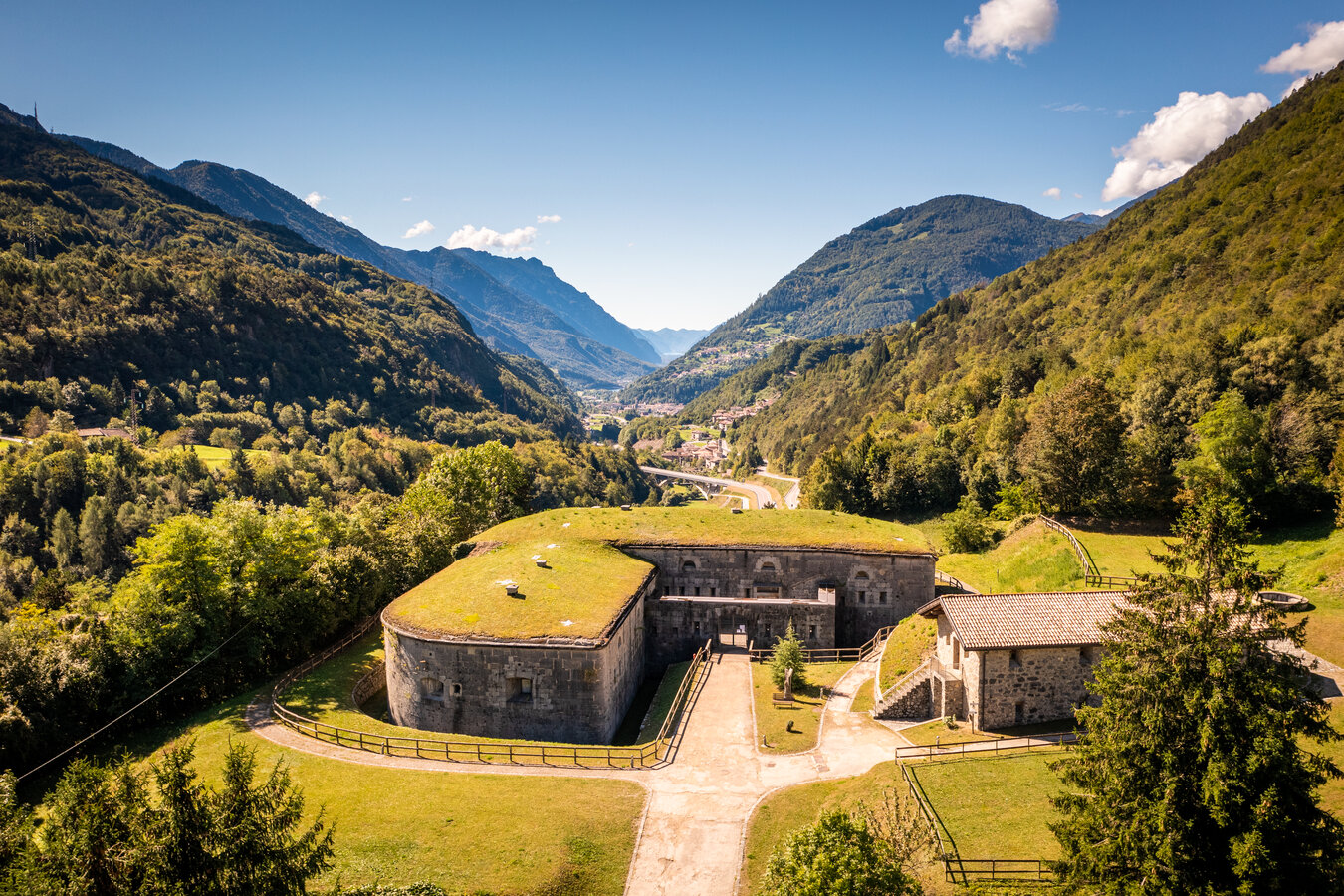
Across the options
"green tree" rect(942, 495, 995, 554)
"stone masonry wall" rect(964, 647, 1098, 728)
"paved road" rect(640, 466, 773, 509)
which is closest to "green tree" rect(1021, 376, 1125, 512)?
"green tree" rect(942, 495, 995, 554)

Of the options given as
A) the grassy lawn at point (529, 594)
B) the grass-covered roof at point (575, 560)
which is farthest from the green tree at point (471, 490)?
the grassy lawn at point (529, 594)

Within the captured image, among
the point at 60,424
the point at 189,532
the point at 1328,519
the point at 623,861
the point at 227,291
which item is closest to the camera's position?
the point at 623,861

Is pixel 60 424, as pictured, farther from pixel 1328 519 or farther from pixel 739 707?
pixel 1328 519

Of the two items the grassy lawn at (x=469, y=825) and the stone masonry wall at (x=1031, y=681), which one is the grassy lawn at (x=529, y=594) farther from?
the stone masonry wall at (x=1031, y=681)

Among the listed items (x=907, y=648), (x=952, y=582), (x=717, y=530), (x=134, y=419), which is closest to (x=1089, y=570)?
(x=952, y=582)

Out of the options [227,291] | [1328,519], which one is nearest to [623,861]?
[1328,519]

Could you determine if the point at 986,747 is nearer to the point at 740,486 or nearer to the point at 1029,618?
the point at 1029,618

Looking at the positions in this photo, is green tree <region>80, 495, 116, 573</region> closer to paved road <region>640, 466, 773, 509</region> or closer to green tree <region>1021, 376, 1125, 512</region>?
paved road <region>640, 466, 773, 509</region>
